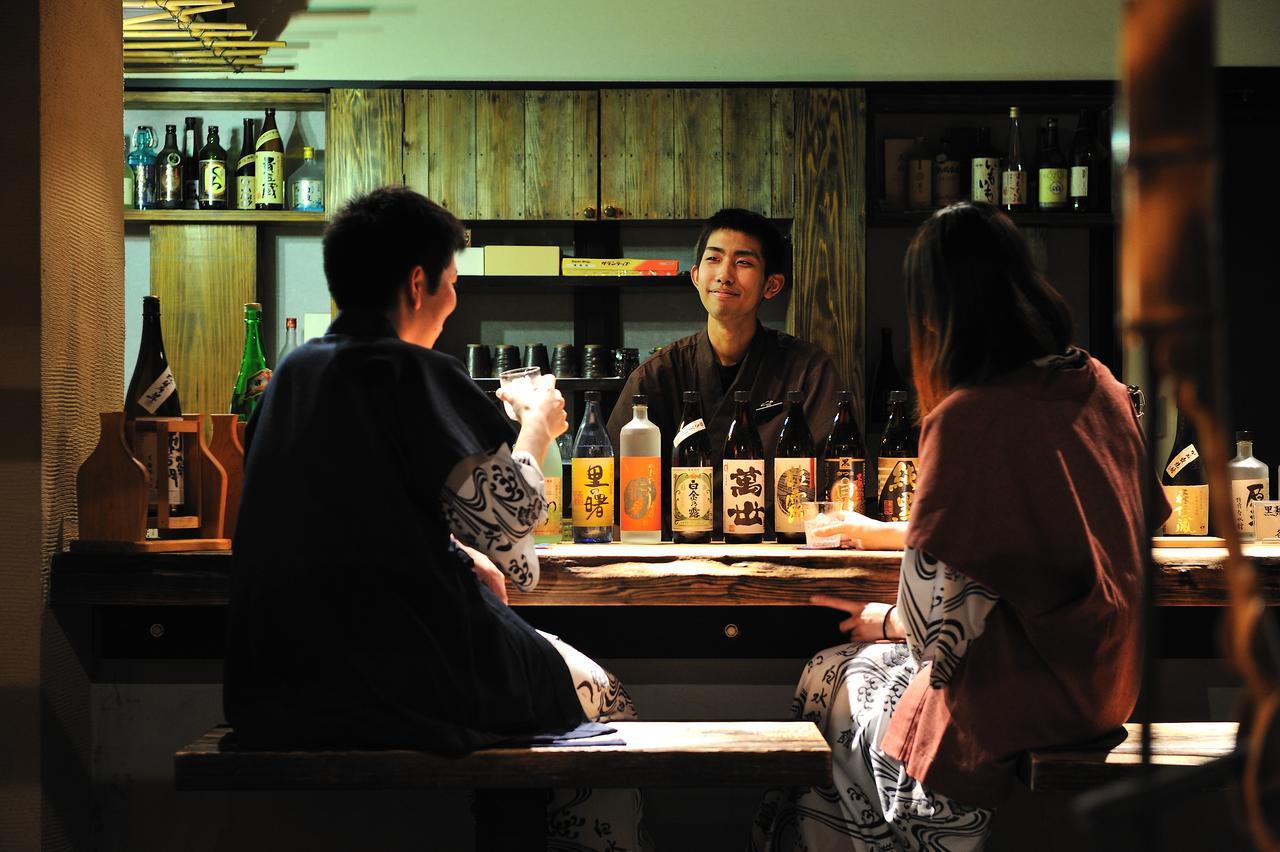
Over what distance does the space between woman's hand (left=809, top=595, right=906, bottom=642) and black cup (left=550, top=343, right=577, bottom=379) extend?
215 cm

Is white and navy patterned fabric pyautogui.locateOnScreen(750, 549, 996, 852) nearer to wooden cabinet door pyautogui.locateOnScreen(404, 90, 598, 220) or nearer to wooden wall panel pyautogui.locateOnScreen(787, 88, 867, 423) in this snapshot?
wooden wall panel pyautogui.locateOnScreen(787, 88, 867, 423)

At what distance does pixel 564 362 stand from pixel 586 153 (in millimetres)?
722

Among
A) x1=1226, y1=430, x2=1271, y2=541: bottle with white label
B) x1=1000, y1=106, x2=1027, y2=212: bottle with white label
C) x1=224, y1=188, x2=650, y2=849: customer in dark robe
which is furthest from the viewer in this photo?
x1=1000, y1=106, x2=1027, y2=212: bottle with white label

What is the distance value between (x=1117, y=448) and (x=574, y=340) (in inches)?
108

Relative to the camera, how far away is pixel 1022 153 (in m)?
4.15

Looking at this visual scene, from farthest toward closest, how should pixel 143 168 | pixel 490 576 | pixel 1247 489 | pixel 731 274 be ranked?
pixel 143 168 → pixel 731 274 → pixel 1247 489 → pixel 490 576

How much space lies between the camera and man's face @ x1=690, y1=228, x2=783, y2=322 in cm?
316

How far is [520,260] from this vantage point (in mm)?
3941

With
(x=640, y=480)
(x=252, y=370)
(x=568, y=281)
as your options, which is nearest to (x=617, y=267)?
(x=568, y=281)

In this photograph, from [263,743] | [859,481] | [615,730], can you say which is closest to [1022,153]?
[859,481]

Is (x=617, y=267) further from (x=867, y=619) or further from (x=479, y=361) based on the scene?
(x=867, y=619)

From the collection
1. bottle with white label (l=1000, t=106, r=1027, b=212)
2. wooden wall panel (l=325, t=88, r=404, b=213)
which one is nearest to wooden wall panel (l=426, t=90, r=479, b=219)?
wooden wall panel (l=325, t=88, r=404, b=213)

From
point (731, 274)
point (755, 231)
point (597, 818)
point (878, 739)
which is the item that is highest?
point (755, 231)

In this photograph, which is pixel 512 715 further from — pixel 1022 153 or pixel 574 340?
pixel 1022 153
